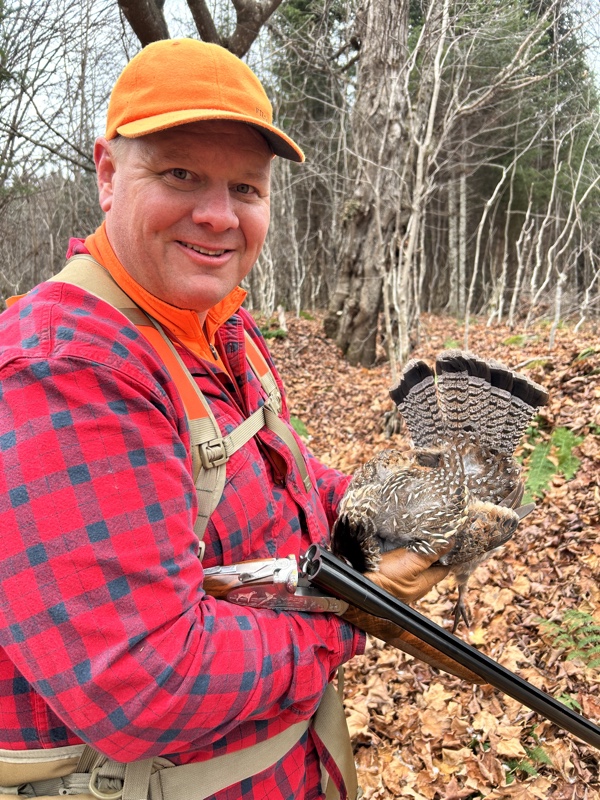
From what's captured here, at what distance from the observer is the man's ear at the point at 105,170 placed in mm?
1677

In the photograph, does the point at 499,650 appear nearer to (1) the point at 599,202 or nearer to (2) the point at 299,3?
(1) the point at 599,202

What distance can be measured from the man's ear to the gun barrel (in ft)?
4.17

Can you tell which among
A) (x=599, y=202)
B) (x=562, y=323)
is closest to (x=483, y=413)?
(x=562, y=323)

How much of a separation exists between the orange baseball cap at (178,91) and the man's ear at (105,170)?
73 millimetres

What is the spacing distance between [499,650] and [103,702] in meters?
3.99

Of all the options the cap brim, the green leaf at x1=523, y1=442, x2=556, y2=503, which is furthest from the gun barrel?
the green leaf at x1=523, y1=442, x2=556, y2=503

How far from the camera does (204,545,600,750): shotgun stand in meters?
1.62

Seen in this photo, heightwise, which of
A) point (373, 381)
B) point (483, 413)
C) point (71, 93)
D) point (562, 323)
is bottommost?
point (373, 381)

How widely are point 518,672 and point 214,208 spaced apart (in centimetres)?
408

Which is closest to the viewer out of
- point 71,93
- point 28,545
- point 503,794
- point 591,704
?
point 28,545

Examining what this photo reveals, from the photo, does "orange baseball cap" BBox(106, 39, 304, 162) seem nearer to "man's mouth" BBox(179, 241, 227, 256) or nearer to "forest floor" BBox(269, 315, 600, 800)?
"man's mouth" BBox(179, 241, 227, 256)

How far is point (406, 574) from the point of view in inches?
93.4

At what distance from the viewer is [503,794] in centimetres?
334

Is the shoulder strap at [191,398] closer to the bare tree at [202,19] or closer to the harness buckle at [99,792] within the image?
the harness buckle at [99,792]
